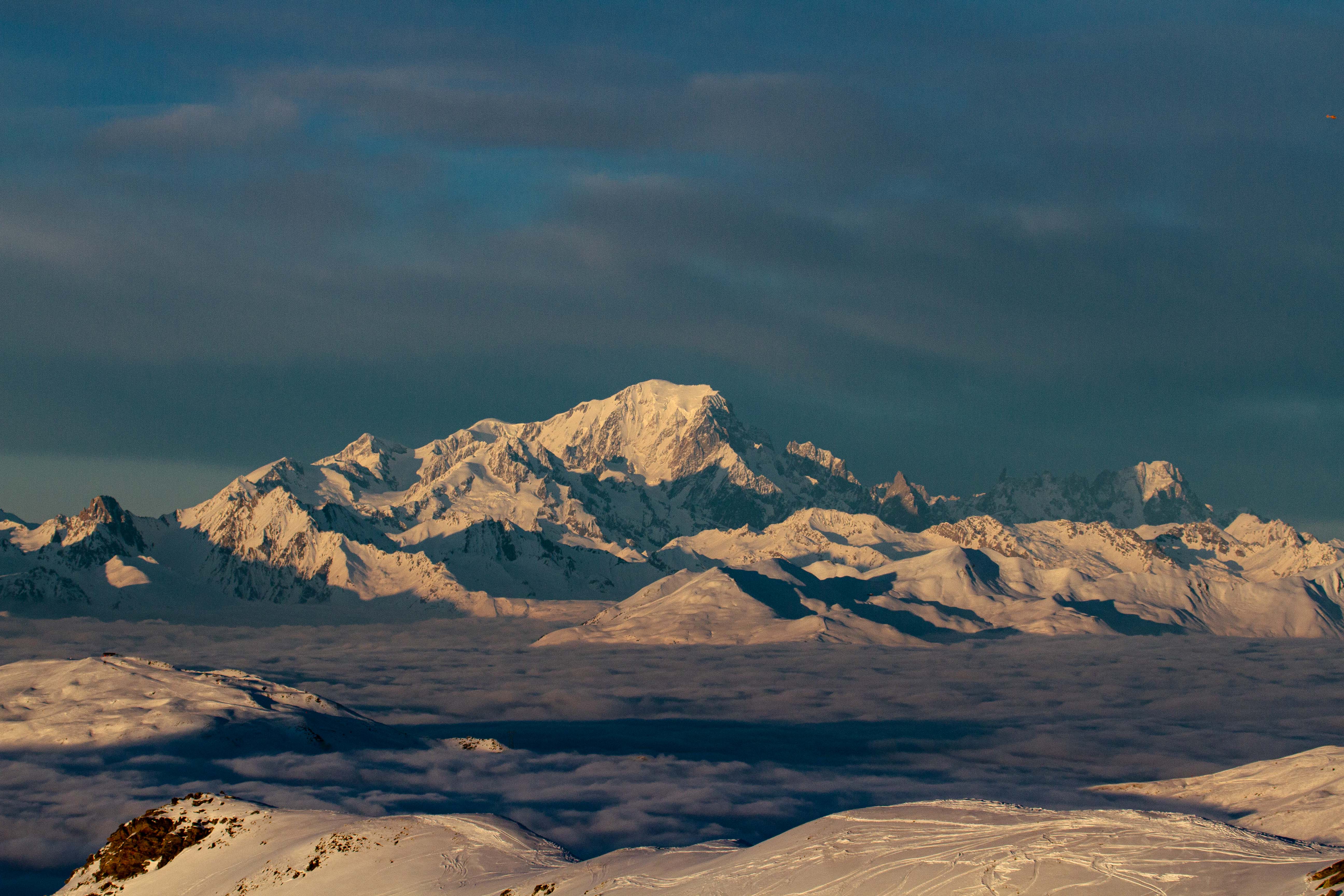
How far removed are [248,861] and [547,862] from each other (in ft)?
108

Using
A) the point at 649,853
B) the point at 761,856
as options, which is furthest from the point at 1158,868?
the point at 649,853

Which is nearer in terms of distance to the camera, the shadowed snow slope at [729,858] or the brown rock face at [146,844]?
the shadowed snow slope at [729,858]

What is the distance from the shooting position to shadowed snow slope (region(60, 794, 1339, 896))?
2625 inches

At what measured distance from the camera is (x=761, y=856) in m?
82.7

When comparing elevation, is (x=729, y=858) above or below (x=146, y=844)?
above

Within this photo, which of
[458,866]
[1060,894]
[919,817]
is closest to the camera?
[1060,894]

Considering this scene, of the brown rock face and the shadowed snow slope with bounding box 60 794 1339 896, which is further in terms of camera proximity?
the brown rock face

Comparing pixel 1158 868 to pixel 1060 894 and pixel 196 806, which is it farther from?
pixel 196 806

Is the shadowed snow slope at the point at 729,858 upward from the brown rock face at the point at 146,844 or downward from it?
upward

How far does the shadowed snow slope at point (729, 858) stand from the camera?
66.7 m

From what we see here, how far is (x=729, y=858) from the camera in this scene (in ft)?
284

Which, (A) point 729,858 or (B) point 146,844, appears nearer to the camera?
(A) point 729,858

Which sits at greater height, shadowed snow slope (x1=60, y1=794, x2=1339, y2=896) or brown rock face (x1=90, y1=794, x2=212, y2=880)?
shadowed snow slope (x1=60, y1=794, x2=1339, y2=896)

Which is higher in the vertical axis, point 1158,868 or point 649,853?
point 1158,868
